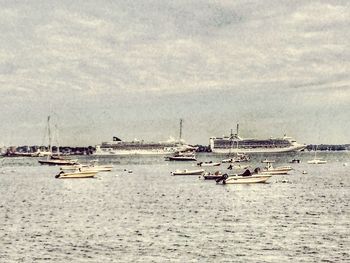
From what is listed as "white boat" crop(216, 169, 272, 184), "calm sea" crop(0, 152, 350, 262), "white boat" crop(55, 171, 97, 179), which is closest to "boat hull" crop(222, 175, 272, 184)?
"white boat" crop(216, 169, 272, 184)

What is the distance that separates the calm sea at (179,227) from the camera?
142 feet

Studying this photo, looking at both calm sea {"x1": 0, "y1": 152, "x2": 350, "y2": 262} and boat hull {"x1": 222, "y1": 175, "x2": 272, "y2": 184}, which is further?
boat hull {"x1": 222, "y1": 175, "x2": 272, "y2": 184}

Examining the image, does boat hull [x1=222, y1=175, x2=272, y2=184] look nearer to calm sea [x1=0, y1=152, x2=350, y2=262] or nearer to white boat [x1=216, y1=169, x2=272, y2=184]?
white boat [x1=216, y1=169, x2=272, y2=184]

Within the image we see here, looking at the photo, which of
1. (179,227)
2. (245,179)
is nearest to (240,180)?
(245,179)

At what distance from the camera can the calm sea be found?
43.2 m

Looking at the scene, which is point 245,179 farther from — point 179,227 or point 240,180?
point 179,227

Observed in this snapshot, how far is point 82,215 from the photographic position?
67000 millimetres

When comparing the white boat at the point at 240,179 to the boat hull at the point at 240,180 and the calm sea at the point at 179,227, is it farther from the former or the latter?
the calm sea at the point at 179,227

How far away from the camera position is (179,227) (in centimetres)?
5572

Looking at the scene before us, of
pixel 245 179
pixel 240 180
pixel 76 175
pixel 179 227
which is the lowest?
pixel 179 227

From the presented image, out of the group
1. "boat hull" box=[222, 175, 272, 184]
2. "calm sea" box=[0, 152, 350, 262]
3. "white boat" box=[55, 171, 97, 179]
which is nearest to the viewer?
"calm sea" box=[0, 152, 350, 262]

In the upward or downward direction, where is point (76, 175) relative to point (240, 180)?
downward

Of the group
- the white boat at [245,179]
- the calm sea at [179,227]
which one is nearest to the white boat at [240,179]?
the white boat at [245,179]

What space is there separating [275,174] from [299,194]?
52712mm
